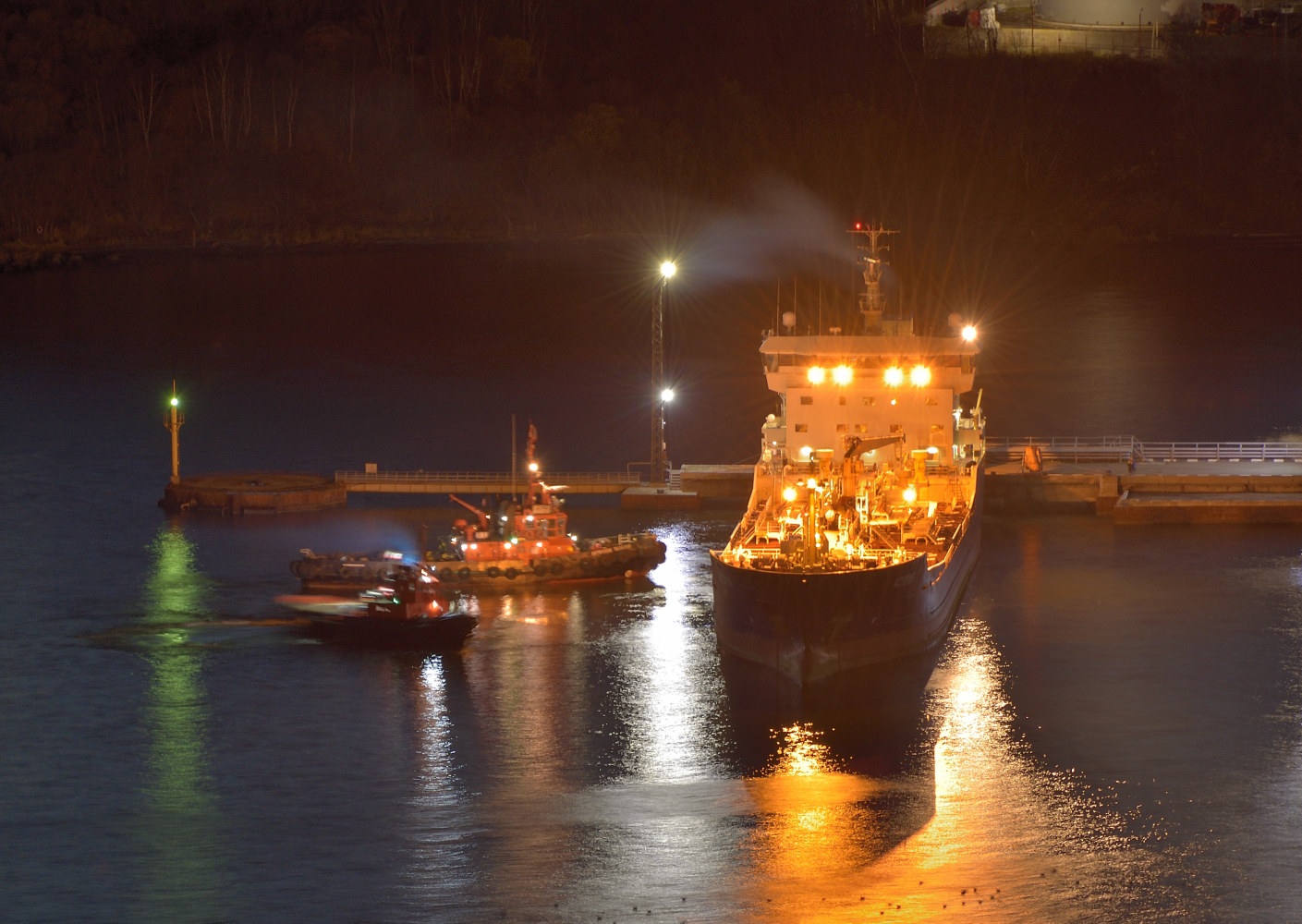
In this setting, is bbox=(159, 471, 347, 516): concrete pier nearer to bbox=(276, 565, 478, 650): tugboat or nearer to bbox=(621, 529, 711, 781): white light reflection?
bbox=(621, 529, 711, 781): white light reflection

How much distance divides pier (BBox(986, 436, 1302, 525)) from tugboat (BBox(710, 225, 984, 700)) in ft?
8.17

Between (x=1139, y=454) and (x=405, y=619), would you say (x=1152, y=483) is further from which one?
(x=405, y=619)

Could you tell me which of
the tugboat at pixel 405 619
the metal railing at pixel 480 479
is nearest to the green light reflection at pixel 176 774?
the tugboat at pixel 405 619

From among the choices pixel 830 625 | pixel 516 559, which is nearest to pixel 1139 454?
pixel 516 559

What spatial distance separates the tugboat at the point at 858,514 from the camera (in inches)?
1462

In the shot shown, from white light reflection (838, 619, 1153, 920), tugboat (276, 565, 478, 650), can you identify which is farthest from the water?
tugboat (276, 565, 478, 650)

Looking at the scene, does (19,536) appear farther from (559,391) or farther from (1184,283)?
(1184,283)

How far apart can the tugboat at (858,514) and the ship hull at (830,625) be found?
35mm

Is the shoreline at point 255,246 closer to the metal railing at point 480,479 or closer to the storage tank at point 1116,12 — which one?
the storage tank at point 1116,12

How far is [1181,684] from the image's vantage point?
3862cm

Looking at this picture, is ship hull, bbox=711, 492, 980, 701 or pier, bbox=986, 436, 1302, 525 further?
pier, bbox=986, 436, 1302, 525

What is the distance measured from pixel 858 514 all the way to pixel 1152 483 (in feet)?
59.1

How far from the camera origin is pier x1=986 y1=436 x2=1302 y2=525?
54.6 m

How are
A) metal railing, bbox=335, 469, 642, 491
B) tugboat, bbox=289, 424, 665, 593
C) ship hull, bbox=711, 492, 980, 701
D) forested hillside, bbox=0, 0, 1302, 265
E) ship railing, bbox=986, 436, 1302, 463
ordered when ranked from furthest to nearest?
forested hillside, bbox=0, 0, 1302, 265
ship railing, bbox=986, 436, 1302, 463
metal railing, bbox=335, 469, 642, 491
tugboat, bbox=289, 424, 665, 593
ship hull, bbox=711, 492, 980, 701
